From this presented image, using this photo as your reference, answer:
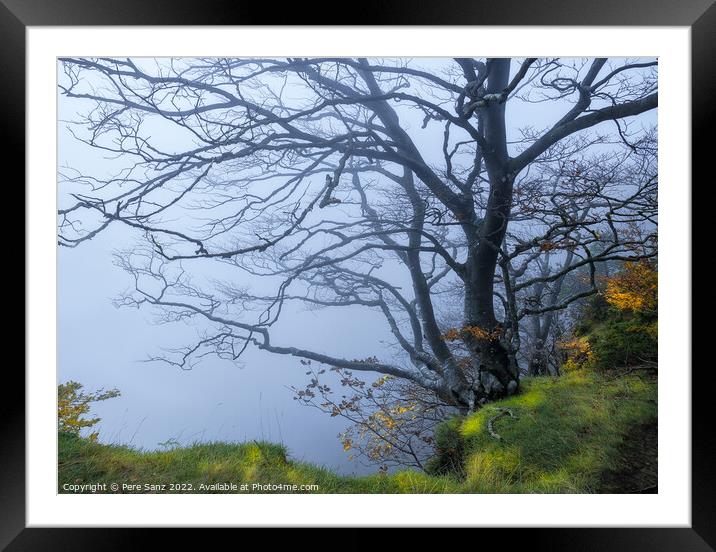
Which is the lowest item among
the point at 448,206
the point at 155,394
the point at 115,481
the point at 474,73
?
the point at 115,481

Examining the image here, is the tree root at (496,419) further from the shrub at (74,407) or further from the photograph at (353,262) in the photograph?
the shrub at (74,407)

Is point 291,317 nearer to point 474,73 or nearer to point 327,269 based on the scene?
point 327,269

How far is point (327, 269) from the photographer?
285 cm

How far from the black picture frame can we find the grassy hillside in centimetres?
25

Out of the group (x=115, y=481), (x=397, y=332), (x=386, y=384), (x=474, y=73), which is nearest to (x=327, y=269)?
(x=397, y=332)

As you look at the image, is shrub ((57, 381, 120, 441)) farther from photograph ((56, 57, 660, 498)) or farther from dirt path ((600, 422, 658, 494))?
dirt path ((600, 422, 658, 494))

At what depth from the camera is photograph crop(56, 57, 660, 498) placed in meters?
2.72

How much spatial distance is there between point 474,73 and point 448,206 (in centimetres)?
83

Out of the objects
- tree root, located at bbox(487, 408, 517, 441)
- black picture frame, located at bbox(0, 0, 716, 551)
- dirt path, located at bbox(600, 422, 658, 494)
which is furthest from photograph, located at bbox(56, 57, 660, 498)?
black picture frame, located at bbox(0, 0, 716, 551)

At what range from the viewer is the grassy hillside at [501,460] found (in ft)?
8.48
